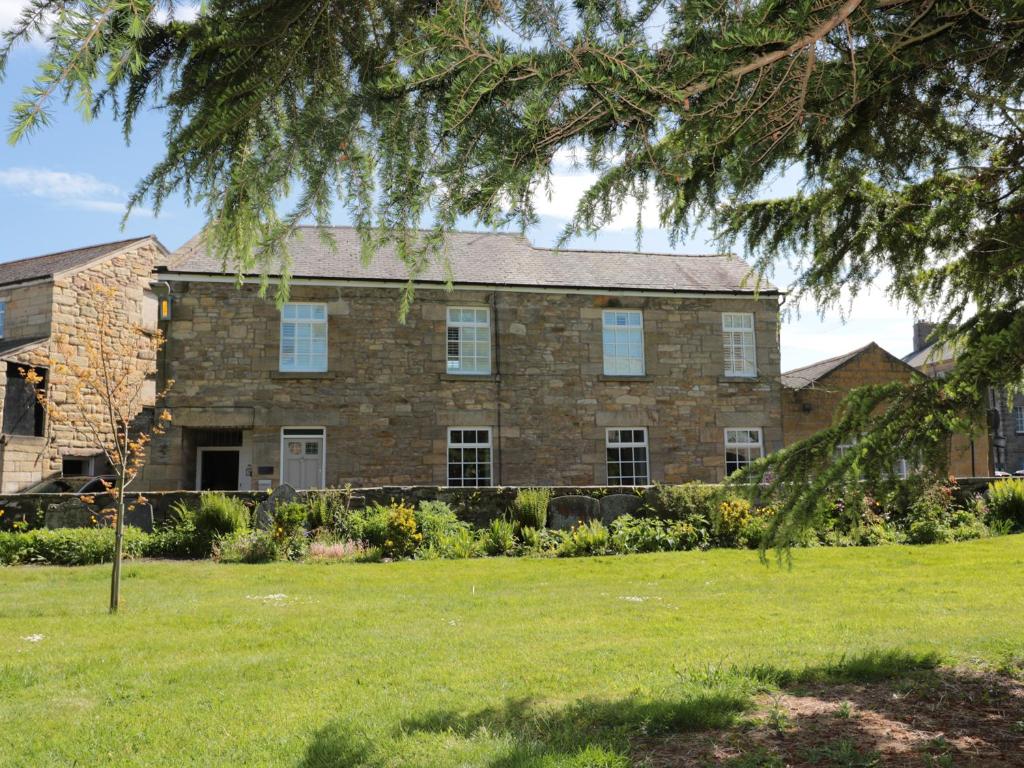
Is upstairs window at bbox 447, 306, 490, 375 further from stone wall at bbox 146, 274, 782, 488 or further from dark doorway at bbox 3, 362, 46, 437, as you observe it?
dark doorway at bbox 3, 362, 46, 437

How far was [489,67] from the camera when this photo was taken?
3.25 m

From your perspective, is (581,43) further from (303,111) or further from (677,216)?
(677,216)

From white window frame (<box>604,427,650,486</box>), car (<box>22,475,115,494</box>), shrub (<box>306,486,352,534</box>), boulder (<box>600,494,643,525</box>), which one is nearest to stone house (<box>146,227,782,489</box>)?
white window frame (<box>604,427,650,486</box>)

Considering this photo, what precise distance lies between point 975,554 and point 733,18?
442 inches

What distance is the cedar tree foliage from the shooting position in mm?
3336

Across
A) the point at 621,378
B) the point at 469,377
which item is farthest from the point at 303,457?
the point at 621,378

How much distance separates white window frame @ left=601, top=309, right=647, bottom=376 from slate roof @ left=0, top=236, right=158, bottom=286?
1539cm

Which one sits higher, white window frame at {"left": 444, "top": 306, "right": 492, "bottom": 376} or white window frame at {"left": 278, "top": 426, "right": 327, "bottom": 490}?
white window frame at {"left": 444, "top": 306, "right": 492, "bottom": 376}

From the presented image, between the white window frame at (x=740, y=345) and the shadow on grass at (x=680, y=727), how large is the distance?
16137 mm

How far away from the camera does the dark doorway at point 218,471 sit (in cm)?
2038

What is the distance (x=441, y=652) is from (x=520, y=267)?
15891 mm

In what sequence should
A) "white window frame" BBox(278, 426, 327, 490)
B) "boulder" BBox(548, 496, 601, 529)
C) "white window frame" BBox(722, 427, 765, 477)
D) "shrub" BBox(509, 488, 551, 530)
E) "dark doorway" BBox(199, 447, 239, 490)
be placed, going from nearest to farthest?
"shrub" BBox(509, 488, 551, 530) < "boulder" BBox(548, 496, 601, 529) < "white window frame" BBox(278, 426, 327, 490) < "dark doorway" BBox(199, 447, 239, 490) < "white window frame" BBox(722, 427, 765, 477)

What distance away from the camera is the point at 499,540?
13.3 meters

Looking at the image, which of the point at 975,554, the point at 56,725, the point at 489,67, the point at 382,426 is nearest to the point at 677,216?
the point at 489,67
